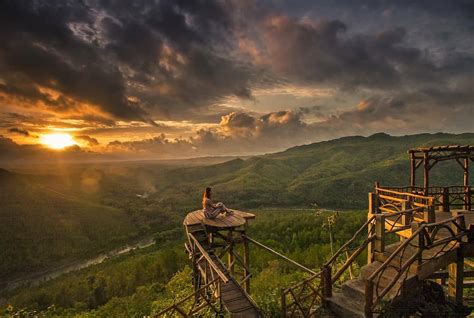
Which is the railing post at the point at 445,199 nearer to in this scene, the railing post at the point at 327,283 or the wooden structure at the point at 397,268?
the wooden structure at the point at 397,268

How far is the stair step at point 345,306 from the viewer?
6892 mm

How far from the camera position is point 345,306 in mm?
7172

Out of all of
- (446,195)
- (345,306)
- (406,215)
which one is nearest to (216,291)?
(345,306)

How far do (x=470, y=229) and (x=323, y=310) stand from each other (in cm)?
424

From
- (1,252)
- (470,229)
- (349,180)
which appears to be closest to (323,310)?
(470,229)

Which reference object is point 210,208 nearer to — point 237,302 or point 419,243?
point 237,302

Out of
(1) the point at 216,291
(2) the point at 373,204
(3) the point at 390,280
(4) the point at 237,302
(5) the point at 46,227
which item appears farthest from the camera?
(5) the point at 46,227

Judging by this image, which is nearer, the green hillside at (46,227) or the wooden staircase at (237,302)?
the wooden staircase at (237,302)

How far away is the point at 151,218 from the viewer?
112m

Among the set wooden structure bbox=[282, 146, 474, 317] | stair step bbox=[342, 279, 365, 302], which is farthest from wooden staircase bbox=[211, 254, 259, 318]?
stair step bbox=[342, 279, 365, 302]

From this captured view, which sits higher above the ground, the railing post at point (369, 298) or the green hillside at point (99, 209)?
the railing post at point (369, 298)

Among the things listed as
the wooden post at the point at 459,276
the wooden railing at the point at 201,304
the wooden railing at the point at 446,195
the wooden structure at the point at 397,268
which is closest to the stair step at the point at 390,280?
the wooden structure at the point at 397,268

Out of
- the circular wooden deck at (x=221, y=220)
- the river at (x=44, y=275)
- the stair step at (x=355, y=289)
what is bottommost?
the river at (x=44, y=275)

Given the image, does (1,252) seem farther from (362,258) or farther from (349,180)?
(349,180)
